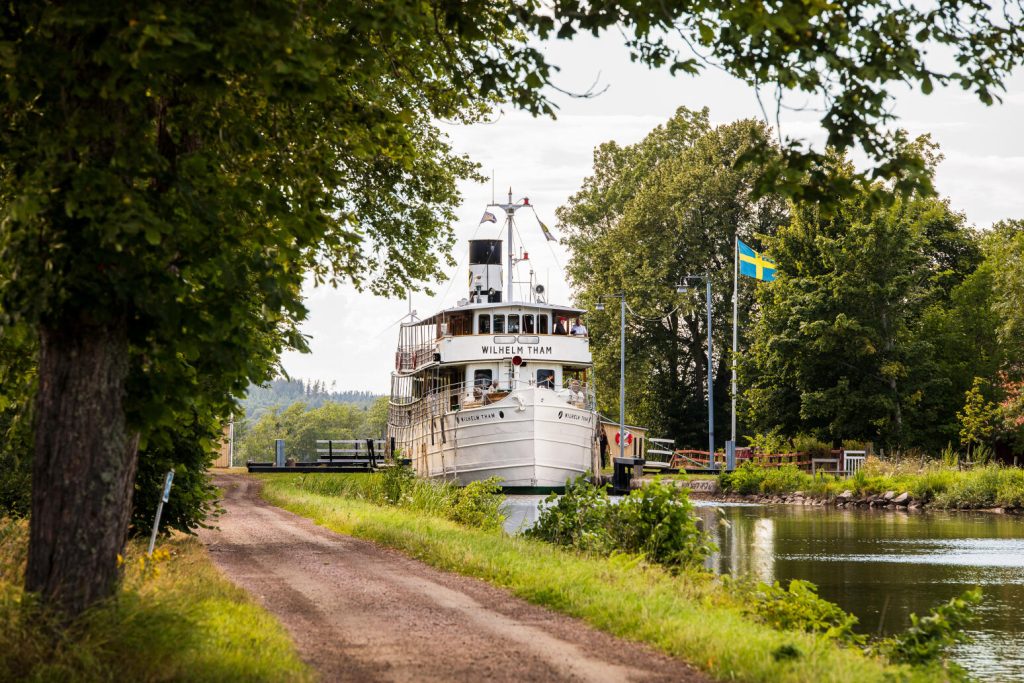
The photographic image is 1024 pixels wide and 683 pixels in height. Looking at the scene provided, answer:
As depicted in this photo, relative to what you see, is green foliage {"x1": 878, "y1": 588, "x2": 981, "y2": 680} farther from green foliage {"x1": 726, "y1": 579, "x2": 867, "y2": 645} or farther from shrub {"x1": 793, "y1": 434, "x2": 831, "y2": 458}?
shrub {"x1": 793, "y1": 434, "x2": 831, "y2": 458}

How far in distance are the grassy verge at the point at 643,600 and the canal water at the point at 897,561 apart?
7.27ft

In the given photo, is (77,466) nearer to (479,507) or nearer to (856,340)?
(479,507)

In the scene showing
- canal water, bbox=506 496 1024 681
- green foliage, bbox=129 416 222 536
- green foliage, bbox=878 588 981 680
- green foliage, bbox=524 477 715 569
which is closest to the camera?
green foliage, bbox=878 588 981 680

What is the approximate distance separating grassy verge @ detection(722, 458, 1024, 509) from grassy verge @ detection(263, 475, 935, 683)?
22.2 metres

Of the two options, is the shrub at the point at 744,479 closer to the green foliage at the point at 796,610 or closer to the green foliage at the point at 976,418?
the green foliage at the point at 976,418

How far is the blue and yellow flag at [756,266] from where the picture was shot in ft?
177

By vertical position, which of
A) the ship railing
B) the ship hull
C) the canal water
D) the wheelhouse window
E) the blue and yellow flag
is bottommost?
the canal water

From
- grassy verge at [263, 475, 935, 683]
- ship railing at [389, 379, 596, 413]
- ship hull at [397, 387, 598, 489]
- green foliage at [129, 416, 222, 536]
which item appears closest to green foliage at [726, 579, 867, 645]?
grassy verge at [263, 475, 935, 683]

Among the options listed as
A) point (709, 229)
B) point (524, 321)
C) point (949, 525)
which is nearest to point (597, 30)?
point (949, 525)

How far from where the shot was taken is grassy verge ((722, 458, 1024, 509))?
124 ft

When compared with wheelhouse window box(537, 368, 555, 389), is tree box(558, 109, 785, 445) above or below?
above

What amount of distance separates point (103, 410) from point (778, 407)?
45.5m

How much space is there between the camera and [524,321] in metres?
44.0

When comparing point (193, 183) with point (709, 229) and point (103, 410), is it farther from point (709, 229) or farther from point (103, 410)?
point (709, 229)
